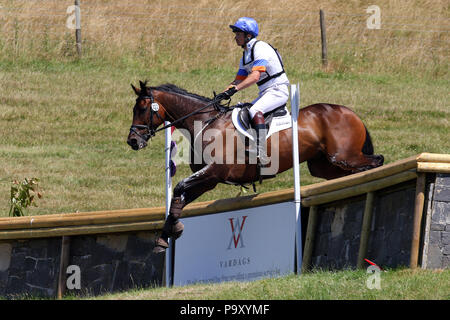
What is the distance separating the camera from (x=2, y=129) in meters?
20.9

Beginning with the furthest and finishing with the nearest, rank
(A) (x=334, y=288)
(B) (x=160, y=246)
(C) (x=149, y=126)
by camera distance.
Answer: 1. (C) (x=149, y=126)
2. (B) (x=160, y=246)
3. (A) (x=334, y=288)

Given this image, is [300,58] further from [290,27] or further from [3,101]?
[3,101]

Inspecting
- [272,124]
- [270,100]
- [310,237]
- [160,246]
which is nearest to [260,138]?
[272,124]

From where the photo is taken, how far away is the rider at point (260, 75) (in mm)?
11531

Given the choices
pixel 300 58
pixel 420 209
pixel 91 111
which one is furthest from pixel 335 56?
pixel 420 209

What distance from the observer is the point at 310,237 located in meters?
10.6

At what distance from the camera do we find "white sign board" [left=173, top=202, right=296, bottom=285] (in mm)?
10766

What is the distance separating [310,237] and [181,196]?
5.66 feet

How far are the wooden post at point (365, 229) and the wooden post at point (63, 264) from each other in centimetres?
485

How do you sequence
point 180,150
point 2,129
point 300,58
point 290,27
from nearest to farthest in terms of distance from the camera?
point 180,150, point 2,129, point 300,58, point 290,27

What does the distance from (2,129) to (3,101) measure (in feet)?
5.63

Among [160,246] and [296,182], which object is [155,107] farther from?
[296,182]

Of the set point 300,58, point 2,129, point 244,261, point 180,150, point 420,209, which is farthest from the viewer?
point 300,58

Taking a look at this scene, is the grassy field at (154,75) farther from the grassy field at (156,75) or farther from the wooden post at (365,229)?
the wooden post at (365,229)
